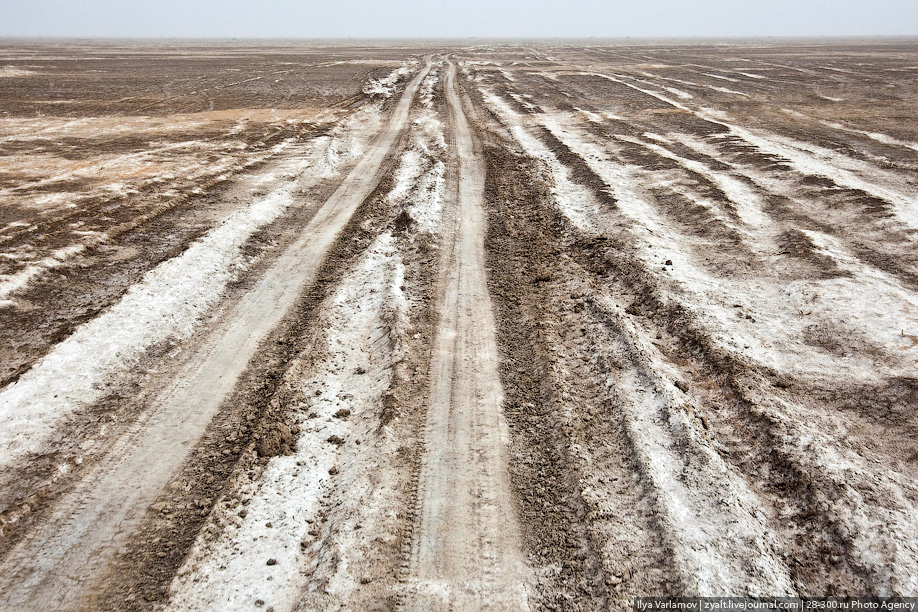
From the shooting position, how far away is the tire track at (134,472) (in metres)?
3.86

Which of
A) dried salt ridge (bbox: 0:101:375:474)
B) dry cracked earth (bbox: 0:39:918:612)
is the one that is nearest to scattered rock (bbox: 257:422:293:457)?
dry cracked earth (bbox: 0:39:918:612)

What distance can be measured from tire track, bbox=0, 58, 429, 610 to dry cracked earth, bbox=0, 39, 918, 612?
3 cm

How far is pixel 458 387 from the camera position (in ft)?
19.2

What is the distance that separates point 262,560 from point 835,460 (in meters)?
5.13

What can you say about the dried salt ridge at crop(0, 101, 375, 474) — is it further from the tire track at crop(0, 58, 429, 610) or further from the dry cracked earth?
the tire track at crop(0, 58, 429, 610)

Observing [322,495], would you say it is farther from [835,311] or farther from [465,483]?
[835,311]

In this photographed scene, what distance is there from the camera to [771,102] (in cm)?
2459

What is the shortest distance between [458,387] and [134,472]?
3.35 m

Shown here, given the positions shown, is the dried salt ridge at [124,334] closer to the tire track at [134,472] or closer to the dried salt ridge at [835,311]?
the tire track at [134,472]

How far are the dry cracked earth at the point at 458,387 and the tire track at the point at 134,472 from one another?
0.09 feet

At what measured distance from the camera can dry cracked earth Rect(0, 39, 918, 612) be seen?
391 cm

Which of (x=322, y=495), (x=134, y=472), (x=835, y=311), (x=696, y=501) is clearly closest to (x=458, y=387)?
(x=322, y=495)

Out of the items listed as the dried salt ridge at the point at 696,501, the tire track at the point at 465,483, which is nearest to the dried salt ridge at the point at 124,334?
the tire track at the point at 465,483

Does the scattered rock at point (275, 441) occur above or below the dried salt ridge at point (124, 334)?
below
